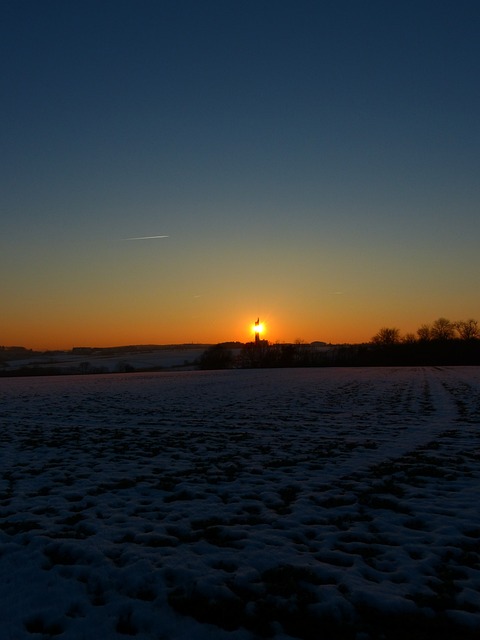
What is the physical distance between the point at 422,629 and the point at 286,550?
2119 mm

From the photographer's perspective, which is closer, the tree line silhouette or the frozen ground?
the frozen ground

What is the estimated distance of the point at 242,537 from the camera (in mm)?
6871

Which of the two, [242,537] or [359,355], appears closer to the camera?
[242,537]

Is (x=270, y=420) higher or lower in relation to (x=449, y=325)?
Answer: lower

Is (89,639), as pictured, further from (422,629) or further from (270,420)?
(270,420)

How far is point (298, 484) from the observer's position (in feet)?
32.0

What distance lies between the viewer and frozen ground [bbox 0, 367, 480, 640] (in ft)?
15.7

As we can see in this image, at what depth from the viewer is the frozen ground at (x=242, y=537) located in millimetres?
4789

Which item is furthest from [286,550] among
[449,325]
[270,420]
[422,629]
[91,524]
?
[449,325]

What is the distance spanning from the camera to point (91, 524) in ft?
24.5

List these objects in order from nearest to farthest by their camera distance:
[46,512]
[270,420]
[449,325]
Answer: [46,512] → [270,420] → [449,325]

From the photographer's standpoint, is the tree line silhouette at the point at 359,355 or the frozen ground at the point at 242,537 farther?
the tree line silhouette at the point at 359,355

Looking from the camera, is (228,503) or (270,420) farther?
(270,420)

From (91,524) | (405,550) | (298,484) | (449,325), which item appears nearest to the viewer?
(405,550)
